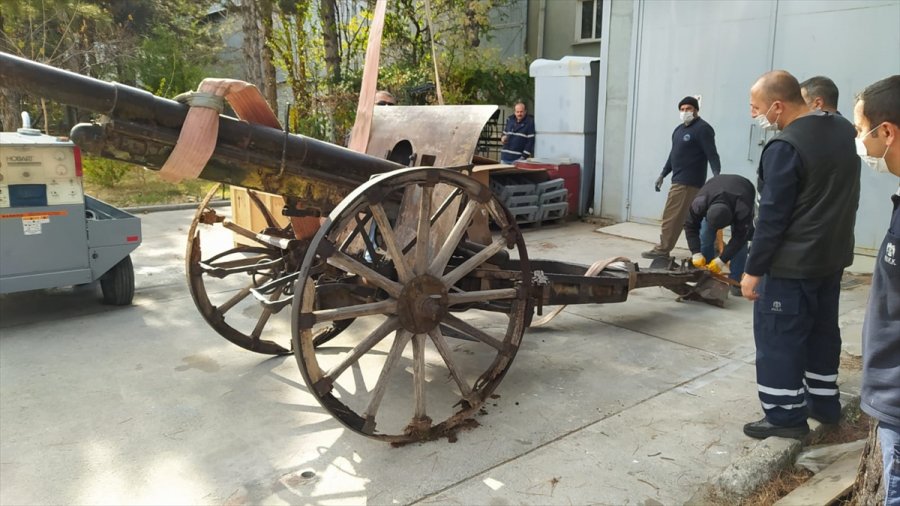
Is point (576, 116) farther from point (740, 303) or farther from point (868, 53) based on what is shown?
point (740, 303)

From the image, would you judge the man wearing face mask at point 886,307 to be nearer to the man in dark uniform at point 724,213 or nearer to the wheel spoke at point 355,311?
the wheel spoke at point 355,311

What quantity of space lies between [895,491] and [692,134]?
5.91 meters

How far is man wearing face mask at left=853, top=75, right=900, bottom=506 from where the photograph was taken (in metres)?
2.01

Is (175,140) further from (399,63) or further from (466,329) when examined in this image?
(399,63)

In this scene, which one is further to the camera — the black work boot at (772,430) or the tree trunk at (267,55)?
the tree trunk at (267,55)

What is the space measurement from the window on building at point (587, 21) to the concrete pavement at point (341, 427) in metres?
11.7

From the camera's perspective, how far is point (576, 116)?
10.7 metres

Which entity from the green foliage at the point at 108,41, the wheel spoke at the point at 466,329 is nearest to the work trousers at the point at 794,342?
the wheel spoke at the point at 466,329

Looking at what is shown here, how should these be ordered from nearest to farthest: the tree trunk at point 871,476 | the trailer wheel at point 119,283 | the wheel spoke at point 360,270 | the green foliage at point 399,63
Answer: the tree trunk at point 871,476, the wheel spoke at point 360,270, the trailer wheel at point 119,283, the green foliage at point 399,63

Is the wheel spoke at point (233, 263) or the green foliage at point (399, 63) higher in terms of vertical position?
the green foliage at point (399, 63)

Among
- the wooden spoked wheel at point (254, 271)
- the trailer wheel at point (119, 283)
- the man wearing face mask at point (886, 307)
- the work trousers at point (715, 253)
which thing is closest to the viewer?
the man wearing face mask at point (886, 307)

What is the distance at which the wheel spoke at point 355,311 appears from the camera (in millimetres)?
3133

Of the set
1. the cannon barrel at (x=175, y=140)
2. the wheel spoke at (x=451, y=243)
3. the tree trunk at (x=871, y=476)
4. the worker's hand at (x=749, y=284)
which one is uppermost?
the cannon barrel at (x=175, y=140)

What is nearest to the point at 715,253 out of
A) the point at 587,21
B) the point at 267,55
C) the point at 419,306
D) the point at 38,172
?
the point at 419,306
